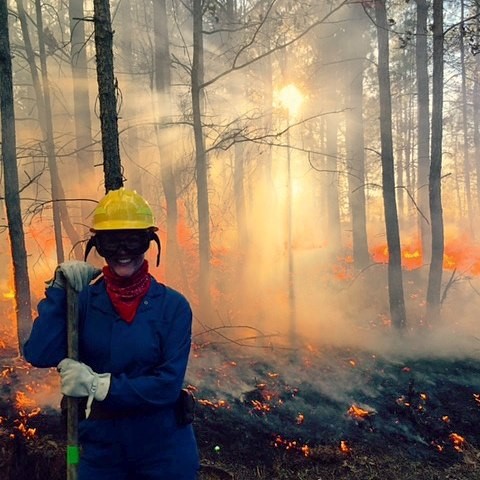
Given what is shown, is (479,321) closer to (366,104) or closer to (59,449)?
(59,449)

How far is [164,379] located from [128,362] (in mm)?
269

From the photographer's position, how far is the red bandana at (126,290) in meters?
2.79

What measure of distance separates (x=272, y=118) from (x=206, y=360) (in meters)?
15.9

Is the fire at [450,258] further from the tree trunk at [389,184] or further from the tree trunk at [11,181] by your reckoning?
the tree trunk at [11,181]

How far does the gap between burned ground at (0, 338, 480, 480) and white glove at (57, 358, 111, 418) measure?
116 inches

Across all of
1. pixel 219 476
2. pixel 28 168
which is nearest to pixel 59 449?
pixel 219 476

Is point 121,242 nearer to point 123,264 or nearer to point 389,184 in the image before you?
point 123,264

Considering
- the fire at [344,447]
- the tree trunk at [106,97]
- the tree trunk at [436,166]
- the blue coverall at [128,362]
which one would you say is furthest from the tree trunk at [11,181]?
the tree trunk at [436,166]

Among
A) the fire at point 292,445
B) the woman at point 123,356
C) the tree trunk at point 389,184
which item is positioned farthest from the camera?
the tree trunk at point 389,184

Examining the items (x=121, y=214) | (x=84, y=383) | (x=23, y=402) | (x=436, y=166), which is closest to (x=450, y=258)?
(x=436, y=166)

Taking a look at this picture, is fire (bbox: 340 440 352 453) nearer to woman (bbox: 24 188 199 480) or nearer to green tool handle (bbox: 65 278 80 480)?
woman (bbox: 24 188 199 480)

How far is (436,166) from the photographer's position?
1059cm

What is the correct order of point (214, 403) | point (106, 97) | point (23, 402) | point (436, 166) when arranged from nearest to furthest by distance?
point (106, 97)
point (23, 402)
point (214, 403)
point (436, 166)

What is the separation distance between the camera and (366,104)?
27.7 meters
